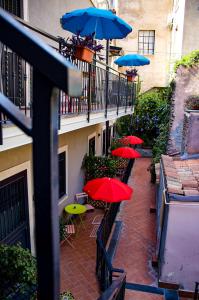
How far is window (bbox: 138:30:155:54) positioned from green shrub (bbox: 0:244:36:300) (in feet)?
77.7

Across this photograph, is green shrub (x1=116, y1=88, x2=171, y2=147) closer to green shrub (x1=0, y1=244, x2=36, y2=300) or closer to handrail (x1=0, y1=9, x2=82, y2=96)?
green shrub (x1=0, y1=244, x2=36, y2=300)

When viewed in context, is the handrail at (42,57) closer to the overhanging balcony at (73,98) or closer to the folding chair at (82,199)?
the overhanging balcony at (73,98)

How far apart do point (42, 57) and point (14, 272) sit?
13.0ft

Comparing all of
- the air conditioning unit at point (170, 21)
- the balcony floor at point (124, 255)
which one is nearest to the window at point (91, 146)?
the balcony floor at point (124, 255)

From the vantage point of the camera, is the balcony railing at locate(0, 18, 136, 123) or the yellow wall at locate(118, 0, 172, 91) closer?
the balcony railing at locate(0, 18, 136, 123)

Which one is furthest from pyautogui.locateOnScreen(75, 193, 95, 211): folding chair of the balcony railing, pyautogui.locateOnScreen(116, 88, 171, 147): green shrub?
pyautogui.locateOnScreen(116, 88, 171, 147): green shrub

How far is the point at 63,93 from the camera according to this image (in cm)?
374

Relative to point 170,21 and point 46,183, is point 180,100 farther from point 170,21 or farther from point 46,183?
point 170,21

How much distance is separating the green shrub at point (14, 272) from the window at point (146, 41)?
77.7 feet

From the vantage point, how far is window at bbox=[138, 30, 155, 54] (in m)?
24.3

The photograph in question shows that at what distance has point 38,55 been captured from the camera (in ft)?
2.72

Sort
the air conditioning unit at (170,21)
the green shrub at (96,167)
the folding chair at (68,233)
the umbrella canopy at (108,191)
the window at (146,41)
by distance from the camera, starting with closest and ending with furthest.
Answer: the umbrella canopy at (108,191) < the folding chair at (68,233) < the green shrub at (96,167) < the air conditioning unit at (170,21) < the window at (146,41)

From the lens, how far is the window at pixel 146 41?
2427 cm

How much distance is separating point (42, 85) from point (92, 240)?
27.3 feet
